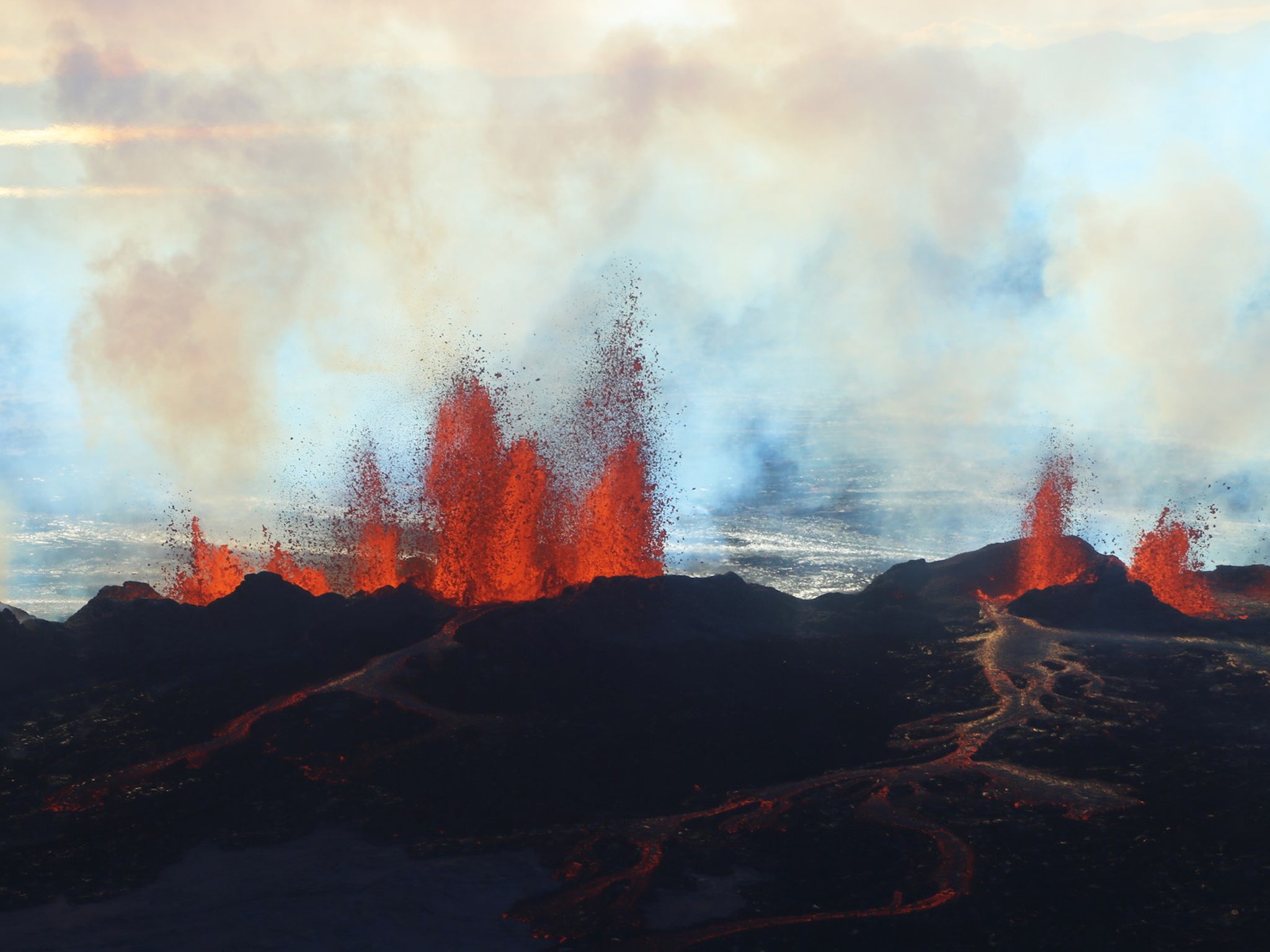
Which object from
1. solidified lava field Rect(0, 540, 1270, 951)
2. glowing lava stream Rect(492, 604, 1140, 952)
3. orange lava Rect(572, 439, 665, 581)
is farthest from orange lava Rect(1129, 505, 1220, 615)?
orange lava Rect(572, 439, 665, 581)

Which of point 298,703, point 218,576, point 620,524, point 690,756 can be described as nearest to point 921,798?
point 690,756

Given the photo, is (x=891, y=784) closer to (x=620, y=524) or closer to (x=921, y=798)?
(x=921, y=798)

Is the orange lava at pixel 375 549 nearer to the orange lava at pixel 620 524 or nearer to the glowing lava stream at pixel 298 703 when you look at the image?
the orange lava at pixel 620 524

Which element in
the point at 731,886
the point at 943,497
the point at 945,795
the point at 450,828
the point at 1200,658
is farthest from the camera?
the point at 943,497

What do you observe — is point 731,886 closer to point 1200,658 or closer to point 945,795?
point 945,795

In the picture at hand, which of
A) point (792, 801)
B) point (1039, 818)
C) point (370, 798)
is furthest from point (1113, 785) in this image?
point (370, 798)

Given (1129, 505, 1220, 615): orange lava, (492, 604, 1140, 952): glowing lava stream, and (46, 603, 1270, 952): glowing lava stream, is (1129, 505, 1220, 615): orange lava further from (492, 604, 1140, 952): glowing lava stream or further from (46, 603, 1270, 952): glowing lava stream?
(492, 604, 1140, 952): glowing lava stream

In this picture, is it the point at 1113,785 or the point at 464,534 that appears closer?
the point at 1113,785

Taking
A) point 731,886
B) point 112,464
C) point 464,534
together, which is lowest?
point 731,886
